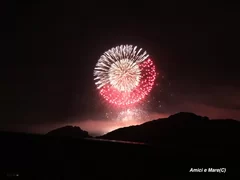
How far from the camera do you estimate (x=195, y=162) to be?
11.4 metres

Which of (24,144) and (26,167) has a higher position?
(24,144)

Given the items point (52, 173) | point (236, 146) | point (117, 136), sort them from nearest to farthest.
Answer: point (52, 173) → point (236, 146) → point (117, 136)

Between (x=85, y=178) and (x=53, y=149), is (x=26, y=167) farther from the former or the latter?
(x=85, y=178)

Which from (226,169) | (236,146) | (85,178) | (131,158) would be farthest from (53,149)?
(236,146)

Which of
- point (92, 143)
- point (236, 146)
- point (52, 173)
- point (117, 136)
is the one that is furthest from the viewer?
point (117, 136)

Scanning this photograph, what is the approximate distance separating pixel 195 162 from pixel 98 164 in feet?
12.3

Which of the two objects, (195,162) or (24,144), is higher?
(24,144)

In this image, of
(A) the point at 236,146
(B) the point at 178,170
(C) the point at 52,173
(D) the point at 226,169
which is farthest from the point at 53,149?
(A) the point at 236,146

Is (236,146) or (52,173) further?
(236,146)

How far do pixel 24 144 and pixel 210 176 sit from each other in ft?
22.5

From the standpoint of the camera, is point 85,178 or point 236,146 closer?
point 85,178

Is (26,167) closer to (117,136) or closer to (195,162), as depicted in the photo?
(195,162)

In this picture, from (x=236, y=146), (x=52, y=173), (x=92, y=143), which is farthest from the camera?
(x=236, y=146)

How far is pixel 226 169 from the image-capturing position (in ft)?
37.2
